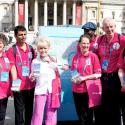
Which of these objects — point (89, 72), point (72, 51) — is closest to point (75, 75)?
point (89, 72)

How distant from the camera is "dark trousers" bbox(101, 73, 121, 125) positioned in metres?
6.85

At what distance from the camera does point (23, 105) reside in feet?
23.4

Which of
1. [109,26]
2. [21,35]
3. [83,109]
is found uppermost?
[109,26]

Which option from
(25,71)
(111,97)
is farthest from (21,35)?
(111,97)

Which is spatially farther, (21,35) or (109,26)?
(21,35)

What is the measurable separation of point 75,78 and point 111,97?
27.7 inches

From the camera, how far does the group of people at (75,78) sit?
21.7 ft

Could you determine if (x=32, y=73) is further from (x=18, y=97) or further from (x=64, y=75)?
(x=64, y=75)

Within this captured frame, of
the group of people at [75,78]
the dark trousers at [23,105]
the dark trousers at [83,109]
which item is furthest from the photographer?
the dark trousers at [23,105]

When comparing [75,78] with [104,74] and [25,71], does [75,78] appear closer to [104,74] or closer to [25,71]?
[104,74]

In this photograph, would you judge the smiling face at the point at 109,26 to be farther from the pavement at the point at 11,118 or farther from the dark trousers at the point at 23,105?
the pavement at the point at 11,118

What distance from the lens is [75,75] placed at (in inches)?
263

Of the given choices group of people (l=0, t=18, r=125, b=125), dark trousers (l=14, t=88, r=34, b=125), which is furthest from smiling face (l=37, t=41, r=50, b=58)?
dark trousers (l=14, t=88, r=34, b=125)

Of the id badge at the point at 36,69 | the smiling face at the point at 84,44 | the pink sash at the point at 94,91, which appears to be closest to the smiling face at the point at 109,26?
the smiling face at the point at 84,44
